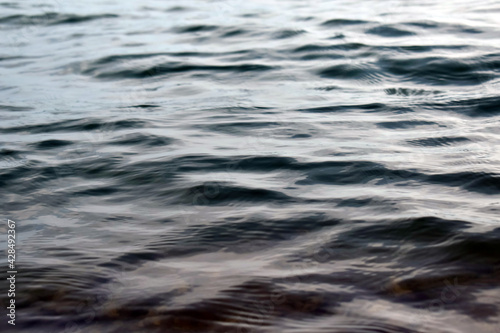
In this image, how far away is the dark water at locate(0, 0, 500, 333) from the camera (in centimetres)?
294

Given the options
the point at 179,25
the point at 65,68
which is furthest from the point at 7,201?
the point at 179,25

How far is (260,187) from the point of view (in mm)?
Result: 4215

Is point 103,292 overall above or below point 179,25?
below

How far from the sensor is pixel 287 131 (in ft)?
17.6

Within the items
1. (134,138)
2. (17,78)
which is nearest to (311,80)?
(134,138)

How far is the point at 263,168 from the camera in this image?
457 cm

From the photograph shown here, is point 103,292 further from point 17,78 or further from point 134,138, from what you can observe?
point 17,78

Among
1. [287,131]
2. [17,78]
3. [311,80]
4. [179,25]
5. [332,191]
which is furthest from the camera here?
[179,25]

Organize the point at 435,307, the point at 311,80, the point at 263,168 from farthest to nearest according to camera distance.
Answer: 1. the point at 311,80
2. the point at 263,168
3. the point at 435,307

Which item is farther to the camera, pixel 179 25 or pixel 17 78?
pixel 179 25

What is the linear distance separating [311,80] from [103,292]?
4.43 m

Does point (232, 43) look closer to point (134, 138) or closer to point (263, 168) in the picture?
point (134, 138)

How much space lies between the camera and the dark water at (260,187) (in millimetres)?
2939

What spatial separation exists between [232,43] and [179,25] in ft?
6.22
